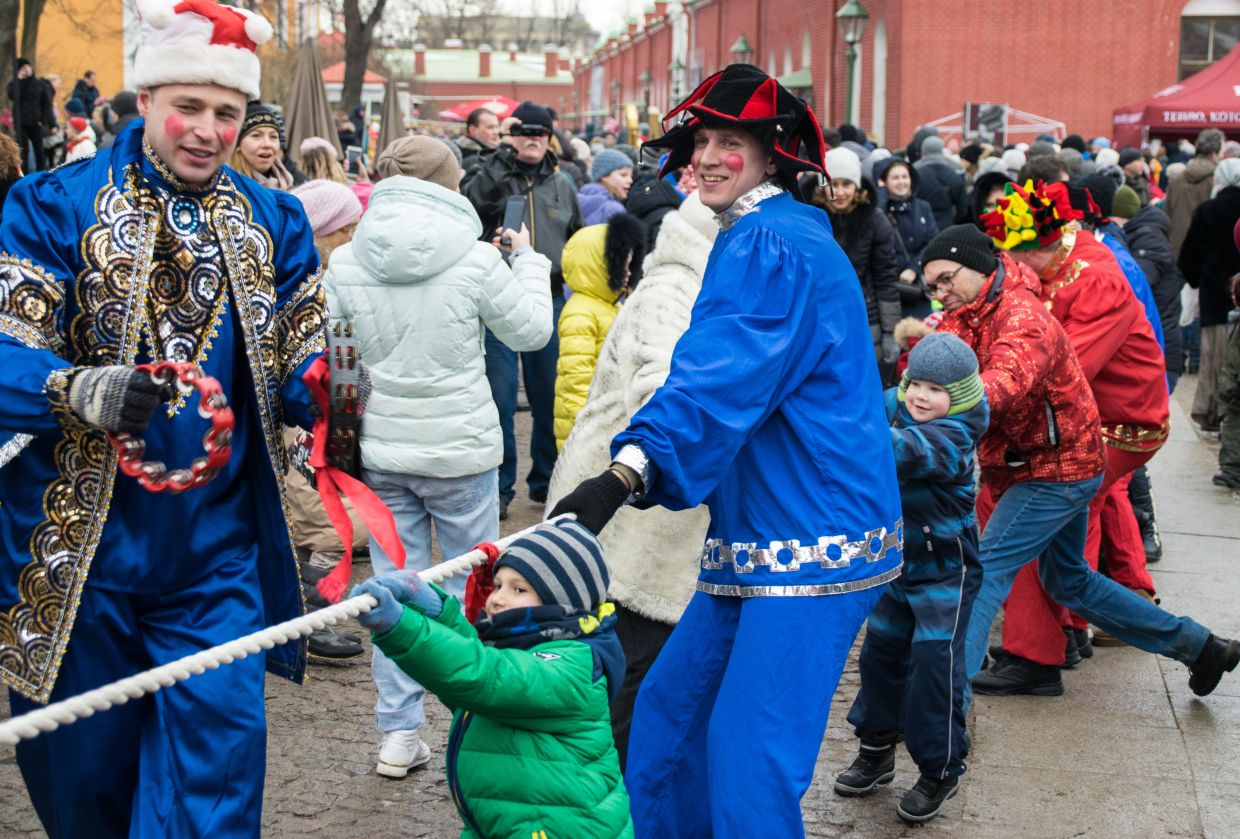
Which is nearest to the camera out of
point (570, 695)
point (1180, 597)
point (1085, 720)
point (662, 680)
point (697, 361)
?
point (570, 695)

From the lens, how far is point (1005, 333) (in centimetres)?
538

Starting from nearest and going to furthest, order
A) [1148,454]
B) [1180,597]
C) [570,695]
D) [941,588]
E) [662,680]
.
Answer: [570,695], [662,680], [941,588], [1148,454], [1180,597]

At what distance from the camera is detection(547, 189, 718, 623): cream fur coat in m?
4.48

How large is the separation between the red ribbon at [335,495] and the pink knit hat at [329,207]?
321 centimetres

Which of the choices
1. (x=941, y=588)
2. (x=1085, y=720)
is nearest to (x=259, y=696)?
(x=941, y=588)

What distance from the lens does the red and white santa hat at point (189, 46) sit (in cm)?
327

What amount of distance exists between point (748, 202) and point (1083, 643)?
3880mm

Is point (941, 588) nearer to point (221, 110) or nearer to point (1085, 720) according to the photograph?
point (1085, 720)

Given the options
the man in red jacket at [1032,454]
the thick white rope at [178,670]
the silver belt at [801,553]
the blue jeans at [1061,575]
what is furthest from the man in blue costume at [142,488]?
the blue jeans at [1061,575]

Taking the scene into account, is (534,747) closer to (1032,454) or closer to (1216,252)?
(1032,454)

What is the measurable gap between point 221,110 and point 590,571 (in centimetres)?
131

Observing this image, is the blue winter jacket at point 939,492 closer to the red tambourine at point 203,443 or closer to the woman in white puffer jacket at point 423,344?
the woman in white puffer jacket at point 423,344

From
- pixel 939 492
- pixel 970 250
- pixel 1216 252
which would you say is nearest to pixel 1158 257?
pixel 1216 252

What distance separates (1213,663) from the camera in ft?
19.3
